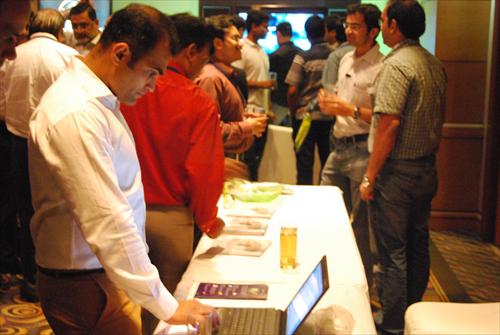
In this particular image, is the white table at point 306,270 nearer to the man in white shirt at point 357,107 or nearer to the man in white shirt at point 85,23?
the man in white shirt at point 357,107

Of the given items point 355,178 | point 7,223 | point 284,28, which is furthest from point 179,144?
point 284,28

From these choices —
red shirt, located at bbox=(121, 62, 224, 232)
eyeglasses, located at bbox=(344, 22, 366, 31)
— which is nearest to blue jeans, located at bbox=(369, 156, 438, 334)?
eyeglasses, located at bbox=(344, 22, 366, 31)

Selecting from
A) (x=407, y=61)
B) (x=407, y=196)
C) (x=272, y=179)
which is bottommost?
(x=272, y=179)

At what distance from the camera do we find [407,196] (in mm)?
3107

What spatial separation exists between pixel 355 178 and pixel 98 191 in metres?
2.37

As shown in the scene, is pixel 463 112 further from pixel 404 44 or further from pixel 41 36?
pixel 41 36

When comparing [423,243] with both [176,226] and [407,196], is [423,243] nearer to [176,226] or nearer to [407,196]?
[407,196]

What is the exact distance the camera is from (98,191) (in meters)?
1.45

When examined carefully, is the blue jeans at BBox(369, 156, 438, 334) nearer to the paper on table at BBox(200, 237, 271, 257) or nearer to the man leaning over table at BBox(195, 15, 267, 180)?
the man leaning over table at BBox(195, 15, 267, 180)

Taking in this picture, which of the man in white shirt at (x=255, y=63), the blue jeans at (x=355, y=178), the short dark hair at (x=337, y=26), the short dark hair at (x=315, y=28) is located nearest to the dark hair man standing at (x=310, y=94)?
the short dark hair at (x=315, y=28)

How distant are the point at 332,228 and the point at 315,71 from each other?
308 centimetres

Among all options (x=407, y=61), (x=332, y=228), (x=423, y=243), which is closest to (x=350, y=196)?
(x=423, y=243)

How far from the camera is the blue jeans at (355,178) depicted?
11.8 ft

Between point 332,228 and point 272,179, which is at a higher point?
point 332,228
